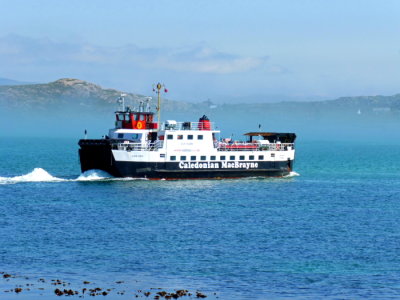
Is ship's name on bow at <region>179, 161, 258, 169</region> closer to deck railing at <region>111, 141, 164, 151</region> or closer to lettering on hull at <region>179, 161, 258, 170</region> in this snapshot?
lettering on hull at <region>179, 161, 258, 170</region>

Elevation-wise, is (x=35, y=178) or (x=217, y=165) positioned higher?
(x=217, y=165)

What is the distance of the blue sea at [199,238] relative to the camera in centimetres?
3816

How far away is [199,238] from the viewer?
5034 cm

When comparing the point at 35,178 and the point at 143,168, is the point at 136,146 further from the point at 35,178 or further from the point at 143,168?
the point at 35,178

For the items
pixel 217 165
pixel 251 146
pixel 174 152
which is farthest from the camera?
pixel 251 146

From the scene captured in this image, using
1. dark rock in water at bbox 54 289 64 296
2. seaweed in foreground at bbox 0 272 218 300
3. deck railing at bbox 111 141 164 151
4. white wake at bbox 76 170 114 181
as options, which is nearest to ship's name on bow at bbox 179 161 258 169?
deck railing at bbox 111 141 164 151

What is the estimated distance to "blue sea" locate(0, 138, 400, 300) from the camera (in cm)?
3816

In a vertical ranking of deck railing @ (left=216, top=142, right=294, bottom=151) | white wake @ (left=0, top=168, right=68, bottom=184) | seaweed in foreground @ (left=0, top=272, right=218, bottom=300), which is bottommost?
seaweed in foreground @ (left=0, top=272, right=218, bottom=300)

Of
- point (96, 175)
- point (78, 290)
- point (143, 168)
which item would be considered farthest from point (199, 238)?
point (96, 175)

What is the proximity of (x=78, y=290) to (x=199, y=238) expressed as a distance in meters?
15.5

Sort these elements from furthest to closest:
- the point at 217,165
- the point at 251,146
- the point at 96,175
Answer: the point at 251,146, the point at 217,165, the point at 96,175

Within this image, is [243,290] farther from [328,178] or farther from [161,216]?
[328,178]

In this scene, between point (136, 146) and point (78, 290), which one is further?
point (136, 146)

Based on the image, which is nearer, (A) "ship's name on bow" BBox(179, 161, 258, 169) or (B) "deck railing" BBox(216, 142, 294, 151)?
(A) "ship's name on bow" BBox(179, 161, 258, 169)
